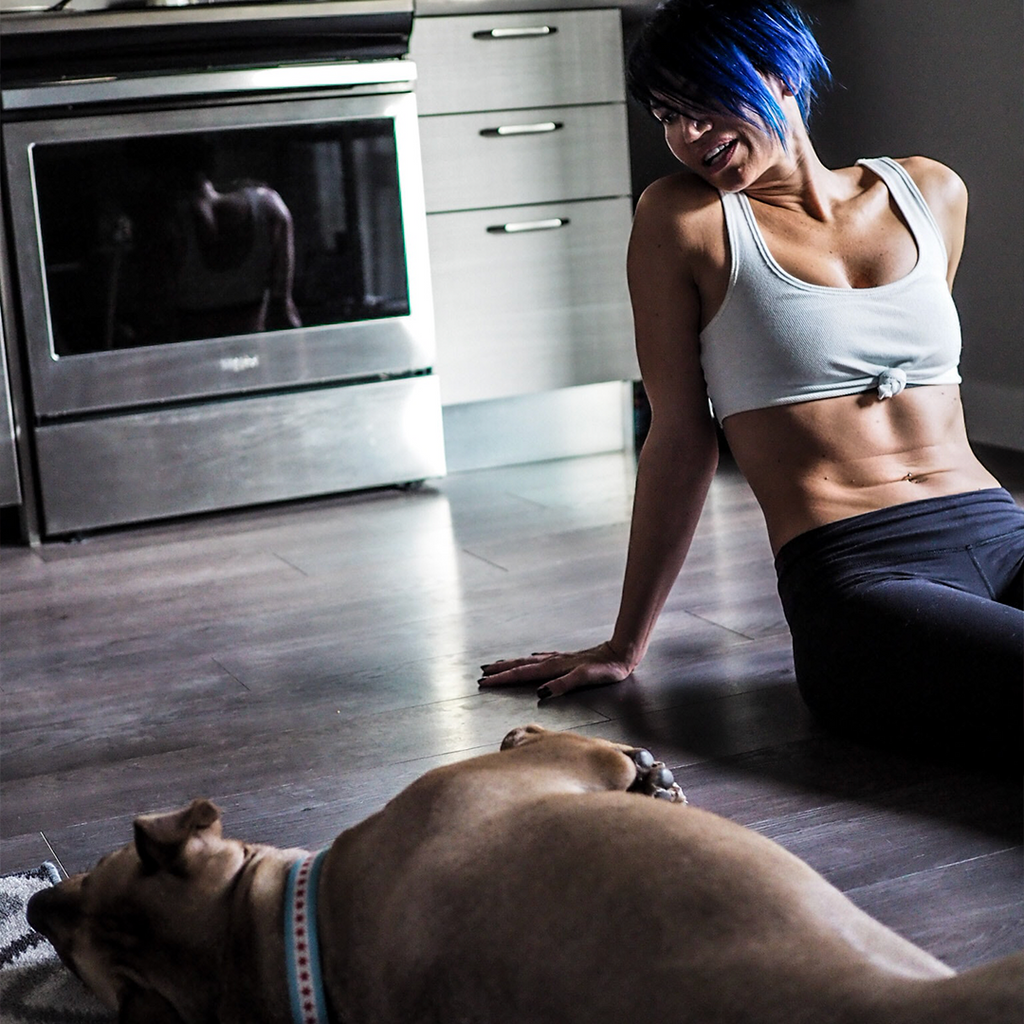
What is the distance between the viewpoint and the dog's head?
2.97 ft

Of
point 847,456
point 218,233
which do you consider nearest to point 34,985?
point 847,456

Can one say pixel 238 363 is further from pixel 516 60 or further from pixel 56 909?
pixel 56 909

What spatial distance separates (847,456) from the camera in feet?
5.51

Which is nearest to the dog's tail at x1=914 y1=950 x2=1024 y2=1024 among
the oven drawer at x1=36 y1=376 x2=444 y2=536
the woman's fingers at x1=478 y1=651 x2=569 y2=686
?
the woman's fingers at x1=478 y1=651 x2=569 y2=686

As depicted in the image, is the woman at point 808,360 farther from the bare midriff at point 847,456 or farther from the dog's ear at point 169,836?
the dog's ear at point 169,836

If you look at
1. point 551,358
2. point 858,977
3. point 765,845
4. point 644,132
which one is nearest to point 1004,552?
point 765,845

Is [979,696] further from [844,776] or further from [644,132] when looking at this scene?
[644,132]

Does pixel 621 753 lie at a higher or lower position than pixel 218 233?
lower

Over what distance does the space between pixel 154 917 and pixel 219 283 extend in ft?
7.31

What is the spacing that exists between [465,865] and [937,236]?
1149 mm

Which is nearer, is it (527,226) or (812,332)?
(812,332)

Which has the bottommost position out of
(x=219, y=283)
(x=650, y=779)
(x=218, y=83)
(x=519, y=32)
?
(x=650, y=779)

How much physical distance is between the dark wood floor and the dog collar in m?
0.52

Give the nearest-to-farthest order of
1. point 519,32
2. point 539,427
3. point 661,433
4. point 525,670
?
point 661,433 < point 525,670 < point 519,32 < point 539,427
